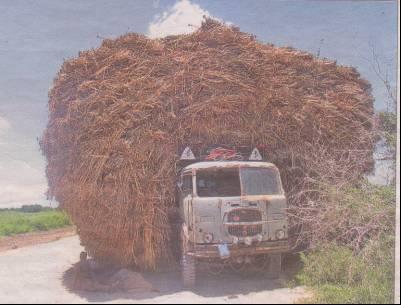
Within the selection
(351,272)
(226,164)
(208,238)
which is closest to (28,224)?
(226,164)

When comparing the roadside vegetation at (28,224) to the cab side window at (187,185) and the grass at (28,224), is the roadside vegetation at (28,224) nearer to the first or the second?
the grass at (28,224)

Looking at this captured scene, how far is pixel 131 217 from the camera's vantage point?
30.3 feet

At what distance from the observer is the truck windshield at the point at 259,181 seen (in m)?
8.92

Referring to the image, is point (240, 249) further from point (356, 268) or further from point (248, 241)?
point (356, 268)

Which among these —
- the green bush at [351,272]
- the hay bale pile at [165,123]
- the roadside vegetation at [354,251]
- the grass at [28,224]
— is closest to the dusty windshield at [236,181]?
the hay bale pile at [165,123]

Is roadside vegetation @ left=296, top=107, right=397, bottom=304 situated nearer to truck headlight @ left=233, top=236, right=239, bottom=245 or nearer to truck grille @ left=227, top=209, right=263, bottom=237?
truck grille @ left=227, top=209, right=263, bottom=237

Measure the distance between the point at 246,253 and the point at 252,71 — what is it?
395 centimetres

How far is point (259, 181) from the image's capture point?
9055 mm

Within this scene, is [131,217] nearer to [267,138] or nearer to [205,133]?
[205,133]

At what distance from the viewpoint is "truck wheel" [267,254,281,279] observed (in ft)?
29.6

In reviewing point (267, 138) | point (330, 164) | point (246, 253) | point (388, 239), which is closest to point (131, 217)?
point (246, 253)

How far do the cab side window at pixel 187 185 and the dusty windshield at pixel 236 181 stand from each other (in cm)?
17

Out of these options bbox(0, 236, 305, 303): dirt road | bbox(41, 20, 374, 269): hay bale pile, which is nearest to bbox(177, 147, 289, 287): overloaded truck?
bbox(0, 236, 305, 303): dirt road

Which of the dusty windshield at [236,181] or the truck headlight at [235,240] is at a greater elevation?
the dusty windshield at [236,181]
